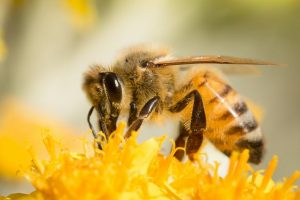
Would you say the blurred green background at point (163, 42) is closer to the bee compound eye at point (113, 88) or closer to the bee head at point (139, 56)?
the bee head at point (139, 56)

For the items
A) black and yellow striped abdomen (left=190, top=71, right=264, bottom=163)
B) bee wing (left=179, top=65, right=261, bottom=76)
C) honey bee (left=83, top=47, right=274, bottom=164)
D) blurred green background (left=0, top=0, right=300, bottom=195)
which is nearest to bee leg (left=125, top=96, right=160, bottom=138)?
honey bee (left=83, top=47, right=274, bottom=164)

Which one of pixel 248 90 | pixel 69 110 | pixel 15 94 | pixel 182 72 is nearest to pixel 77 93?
pixel 69 110

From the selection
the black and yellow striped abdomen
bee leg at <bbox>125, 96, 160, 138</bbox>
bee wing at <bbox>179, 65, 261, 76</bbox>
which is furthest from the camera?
bee wing at <bbox>179, 65, 261, 76</bbox>

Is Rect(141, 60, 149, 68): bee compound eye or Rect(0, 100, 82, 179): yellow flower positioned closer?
Rect(141, 60, 149, 68): bee compound eye

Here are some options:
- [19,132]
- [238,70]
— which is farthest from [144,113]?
[19,132]

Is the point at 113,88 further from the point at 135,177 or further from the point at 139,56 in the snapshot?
the point at 135,177

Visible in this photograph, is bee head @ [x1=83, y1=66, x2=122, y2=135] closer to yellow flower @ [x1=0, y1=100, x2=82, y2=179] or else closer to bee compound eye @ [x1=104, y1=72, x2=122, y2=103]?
bee compound eye @ [x1=104, y1=72, x2=122, y2=103]

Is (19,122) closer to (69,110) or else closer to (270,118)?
(69,110)
